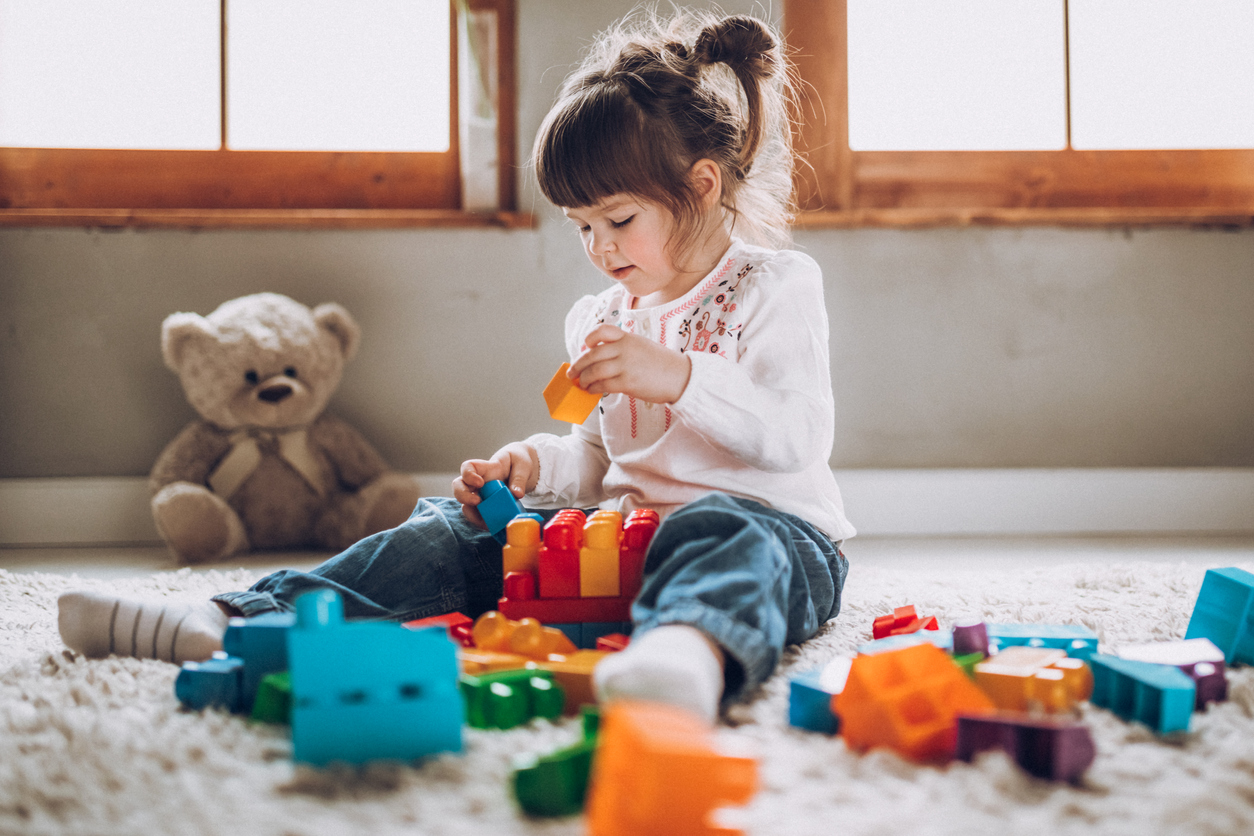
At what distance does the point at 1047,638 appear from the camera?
683mm

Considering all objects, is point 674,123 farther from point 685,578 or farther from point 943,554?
point 943,554

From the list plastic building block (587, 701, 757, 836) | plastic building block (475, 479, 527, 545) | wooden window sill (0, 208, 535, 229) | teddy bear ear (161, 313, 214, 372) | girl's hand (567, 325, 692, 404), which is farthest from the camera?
wooden window sill (0, 208, 535, 229)

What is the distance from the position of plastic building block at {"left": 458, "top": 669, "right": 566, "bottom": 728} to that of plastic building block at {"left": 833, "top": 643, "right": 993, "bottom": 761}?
17 centimetres

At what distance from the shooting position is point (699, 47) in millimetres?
920

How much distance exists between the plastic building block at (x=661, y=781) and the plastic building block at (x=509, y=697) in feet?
0.51

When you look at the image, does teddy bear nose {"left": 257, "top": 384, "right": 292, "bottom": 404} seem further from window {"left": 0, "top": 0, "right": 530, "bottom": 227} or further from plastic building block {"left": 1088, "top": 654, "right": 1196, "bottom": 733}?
plastic building block {"left": 1088, "top": 654, "right": 1196, "bottom": 733}

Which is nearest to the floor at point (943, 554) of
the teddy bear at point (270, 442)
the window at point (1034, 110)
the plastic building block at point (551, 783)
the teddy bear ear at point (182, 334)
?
the teddy bear at point (270, 442)

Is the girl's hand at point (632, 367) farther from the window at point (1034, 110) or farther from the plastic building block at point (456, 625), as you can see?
the window at point (1034, 110)

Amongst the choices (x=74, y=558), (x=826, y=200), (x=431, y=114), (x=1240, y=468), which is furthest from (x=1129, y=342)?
(x=74, y=558)

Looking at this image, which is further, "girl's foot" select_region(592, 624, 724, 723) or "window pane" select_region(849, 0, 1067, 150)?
"window pane" select_region(849, 0, 1067, 150)

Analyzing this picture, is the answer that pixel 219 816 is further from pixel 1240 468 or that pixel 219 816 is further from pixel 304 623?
pixel 1240 468

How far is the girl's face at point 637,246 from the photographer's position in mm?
863

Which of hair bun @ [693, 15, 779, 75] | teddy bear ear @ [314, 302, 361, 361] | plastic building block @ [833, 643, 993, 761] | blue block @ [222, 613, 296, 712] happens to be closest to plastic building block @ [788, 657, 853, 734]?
plastic building block @ [833, 643, 993, 761]

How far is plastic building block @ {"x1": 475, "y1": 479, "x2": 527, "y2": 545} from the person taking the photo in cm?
81
